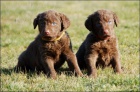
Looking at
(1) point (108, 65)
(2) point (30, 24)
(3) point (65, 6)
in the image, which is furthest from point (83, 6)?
(1) point (108, 65)

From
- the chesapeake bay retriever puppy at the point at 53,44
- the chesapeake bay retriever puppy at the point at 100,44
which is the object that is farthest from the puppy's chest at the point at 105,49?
the chesapeake bay retriever puppy at the point at 53,44

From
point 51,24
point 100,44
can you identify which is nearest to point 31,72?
point 51,24

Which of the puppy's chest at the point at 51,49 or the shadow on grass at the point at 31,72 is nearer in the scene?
the puppy's chest at the point at 51,49

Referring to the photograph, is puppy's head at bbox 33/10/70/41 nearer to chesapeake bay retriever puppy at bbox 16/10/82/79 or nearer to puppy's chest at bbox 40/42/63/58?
chesapeake bay retriever puppy at bbox 16/10/82/79

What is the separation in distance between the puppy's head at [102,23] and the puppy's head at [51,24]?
1.91 feet

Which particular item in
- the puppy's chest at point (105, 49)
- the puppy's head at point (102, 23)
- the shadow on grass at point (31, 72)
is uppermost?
the puppy's head at point (102, 23)

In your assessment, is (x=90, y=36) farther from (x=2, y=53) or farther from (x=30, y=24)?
(x=30, y=24)

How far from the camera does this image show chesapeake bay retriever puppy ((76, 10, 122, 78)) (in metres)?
8.28

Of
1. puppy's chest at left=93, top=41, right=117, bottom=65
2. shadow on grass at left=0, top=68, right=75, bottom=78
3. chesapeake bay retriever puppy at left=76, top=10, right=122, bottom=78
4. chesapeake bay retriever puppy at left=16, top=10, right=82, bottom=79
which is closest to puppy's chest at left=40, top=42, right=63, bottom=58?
chesapeake bay retriever puppy at left=16, top=10, right=82, bottom=79

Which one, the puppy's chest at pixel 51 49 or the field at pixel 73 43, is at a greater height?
the puppy's chest at pixel 51 49

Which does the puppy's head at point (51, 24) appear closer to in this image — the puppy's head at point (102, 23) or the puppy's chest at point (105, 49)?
the puppy's head at point (102, 23)

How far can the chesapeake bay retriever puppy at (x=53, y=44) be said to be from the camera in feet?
26.9

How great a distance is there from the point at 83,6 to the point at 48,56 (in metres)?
13.2

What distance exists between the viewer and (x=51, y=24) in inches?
322
